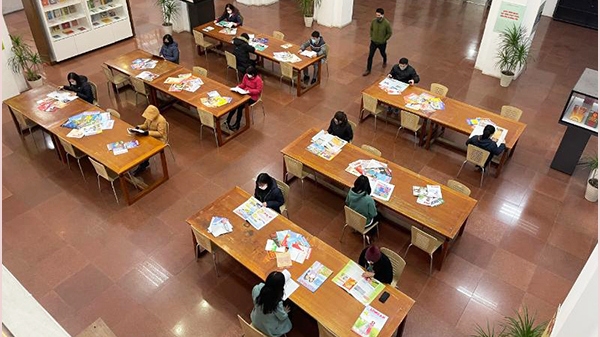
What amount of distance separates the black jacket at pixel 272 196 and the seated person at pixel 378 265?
1.65 meters

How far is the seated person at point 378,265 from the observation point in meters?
5.16

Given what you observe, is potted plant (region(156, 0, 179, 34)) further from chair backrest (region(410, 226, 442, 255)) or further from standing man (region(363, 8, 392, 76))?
chair backrest (region(410, 226, 442, 255))

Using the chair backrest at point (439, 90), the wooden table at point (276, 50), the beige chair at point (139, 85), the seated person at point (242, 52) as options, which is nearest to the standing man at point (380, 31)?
the wooden table at point (276, 50)

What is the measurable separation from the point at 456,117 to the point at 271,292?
5168 millimetres

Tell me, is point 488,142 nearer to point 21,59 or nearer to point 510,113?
point 510,113

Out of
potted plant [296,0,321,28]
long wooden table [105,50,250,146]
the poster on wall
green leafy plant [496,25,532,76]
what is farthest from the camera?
potted plant [296,0,321,28]

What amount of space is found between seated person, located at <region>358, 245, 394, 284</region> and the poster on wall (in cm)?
764

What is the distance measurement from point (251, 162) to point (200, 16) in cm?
629

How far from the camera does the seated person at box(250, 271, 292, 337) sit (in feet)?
15.5

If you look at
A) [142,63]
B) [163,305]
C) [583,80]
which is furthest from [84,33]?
[583,80]

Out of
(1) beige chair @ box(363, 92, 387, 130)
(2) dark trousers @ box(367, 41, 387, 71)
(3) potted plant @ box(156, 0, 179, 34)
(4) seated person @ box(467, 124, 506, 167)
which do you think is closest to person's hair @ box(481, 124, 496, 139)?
(4) seated person @ box(467, 124, 506, 167)

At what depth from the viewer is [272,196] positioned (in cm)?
644

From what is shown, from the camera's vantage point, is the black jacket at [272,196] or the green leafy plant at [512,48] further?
the green leafy plant at [512,48]

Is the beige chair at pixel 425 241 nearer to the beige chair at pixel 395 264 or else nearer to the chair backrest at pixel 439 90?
the beige chair at pixel 395 264
